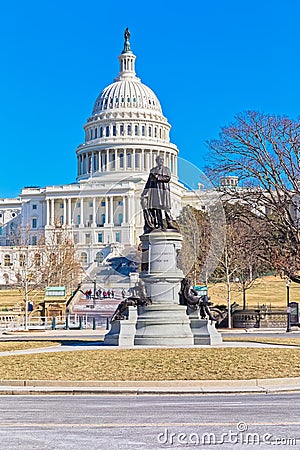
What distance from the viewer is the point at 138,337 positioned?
24.8 m

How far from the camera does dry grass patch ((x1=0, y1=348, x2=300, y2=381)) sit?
17.0 metres

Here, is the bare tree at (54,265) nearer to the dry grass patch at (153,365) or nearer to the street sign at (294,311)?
the street sign at (294,311)

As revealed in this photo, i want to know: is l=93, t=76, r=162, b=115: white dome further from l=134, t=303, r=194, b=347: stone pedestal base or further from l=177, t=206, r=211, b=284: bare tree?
l=134, t=303, r=194, b=347: stone pedestal base

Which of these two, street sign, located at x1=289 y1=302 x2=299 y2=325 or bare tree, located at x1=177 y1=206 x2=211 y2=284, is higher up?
bare tree, located at x1=177 y1=206 x2=211 y2=284

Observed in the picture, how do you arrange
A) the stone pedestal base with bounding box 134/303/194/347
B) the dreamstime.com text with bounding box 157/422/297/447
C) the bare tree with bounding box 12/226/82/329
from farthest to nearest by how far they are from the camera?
the bare tree with bounding box 12/226/82/329 → the stone pedestal base with bounding box 134/303/194/347 → the dreamstime.com text with bounding box 157/422/297/447

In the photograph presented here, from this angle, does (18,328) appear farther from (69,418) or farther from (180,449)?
(180,449)

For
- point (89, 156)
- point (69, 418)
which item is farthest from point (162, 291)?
point (89, 156)

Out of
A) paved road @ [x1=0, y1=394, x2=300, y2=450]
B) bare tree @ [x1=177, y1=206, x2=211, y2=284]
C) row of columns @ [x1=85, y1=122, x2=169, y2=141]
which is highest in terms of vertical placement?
row of columns @ [x1=85, y1=122, x2=169, y2=141]

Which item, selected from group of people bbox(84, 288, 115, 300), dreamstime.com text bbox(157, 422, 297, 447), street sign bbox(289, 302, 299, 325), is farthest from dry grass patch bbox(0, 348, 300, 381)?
group of people bbox(84, 288, 115, 300)

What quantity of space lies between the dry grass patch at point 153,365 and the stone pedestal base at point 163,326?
2383mm

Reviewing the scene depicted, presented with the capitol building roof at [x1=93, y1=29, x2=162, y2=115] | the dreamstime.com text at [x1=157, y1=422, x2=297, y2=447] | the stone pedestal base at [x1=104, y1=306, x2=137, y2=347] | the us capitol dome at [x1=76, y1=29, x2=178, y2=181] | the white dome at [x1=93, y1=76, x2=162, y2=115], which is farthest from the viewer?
the capitol building roof at [x1=93, y1=29, x2=162, y2=115]

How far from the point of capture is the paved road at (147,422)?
9.15 metres

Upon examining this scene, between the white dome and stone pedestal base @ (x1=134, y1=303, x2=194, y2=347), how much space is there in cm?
13188

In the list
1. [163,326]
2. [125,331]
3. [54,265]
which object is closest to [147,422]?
[125,331]
